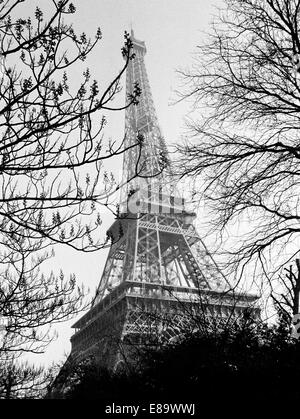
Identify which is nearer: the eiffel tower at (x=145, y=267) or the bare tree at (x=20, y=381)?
the bare tree at (x=20, y=381)

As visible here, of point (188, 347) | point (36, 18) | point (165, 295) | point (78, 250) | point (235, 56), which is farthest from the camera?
point (165, 295)

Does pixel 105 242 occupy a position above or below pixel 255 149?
below

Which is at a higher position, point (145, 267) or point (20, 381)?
point (145, 267)

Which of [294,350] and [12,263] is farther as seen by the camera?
[12,263]

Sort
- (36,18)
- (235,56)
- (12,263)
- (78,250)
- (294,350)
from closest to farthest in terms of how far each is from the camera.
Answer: (36,18), (78,250), (294,350), (235,56), (12,263)

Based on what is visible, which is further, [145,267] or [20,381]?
[145,267]

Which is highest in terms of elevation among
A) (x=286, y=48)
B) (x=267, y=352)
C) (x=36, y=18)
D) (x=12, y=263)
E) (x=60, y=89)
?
(x=286, y=48)

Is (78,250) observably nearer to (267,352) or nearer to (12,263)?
(267,352)

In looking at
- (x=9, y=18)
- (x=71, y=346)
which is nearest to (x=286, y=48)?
(x=9, y=18)

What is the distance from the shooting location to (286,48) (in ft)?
17.2

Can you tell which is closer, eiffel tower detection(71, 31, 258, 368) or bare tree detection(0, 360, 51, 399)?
bare tree detection(0, 360, 51, 399)

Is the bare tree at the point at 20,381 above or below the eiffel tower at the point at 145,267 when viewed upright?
below

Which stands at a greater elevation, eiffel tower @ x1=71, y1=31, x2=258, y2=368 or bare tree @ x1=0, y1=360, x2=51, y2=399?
eiffel tower @ x1=71, y1=31, x2=258, y2=368

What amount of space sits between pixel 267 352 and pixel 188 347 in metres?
1.05
